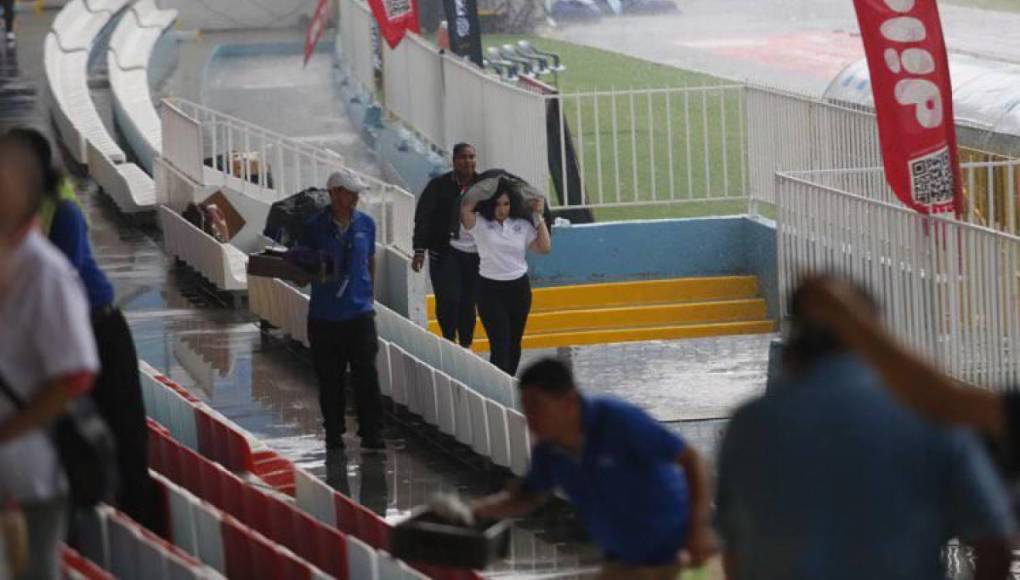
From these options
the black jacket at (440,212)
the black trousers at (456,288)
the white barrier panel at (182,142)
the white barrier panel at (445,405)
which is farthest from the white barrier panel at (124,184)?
the white barrier panel at (445,405)

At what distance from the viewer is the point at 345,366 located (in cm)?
1220

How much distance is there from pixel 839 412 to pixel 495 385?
8.18m

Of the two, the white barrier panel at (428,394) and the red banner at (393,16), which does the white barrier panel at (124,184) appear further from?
the white barrier panel at (428,394)

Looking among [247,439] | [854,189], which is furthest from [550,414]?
[854,189]

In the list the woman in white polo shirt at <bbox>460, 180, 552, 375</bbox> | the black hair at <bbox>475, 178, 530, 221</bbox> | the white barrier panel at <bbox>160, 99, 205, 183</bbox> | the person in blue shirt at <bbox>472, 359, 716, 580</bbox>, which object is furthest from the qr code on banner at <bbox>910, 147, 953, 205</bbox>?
the white barrier panel at <bbox>160, 99, 205, 183</bbox>

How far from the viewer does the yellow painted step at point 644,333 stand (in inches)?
713

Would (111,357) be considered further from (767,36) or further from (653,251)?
(767,36)

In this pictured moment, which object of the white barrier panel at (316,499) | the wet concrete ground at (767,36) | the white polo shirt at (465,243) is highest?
the white barrier panel at (316,499)

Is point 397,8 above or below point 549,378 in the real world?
below

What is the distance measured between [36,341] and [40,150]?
146cm

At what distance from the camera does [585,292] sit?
61.4ft

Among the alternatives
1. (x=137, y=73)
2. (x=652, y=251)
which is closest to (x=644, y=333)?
(x=652, y=251)

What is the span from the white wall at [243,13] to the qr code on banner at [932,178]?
125 ft

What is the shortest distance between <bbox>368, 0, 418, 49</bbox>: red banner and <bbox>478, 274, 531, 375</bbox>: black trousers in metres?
10.4
